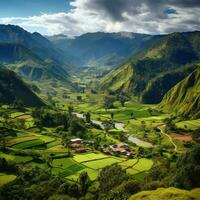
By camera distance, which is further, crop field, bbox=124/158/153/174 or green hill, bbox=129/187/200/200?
crop field, bbox=124/158/153/174

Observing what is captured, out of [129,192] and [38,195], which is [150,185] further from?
[38,195]

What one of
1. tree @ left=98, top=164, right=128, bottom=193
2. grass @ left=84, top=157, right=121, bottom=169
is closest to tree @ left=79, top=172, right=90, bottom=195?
tree @ left=98, top=164, right=128, bottom=193

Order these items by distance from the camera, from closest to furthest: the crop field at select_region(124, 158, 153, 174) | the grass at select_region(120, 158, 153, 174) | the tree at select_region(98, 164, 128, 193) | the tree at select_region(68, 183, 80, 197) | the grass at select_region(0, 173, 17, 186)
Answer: the tree at select_region(68, 183, 80, 197), the tree at select_region(98, 164, 128, 193), the grass at select_region(0, 173, 17, 186), the crop field at select_region(124, 158, 153, 174), the grass at select_region(120, 158, 153, 174)

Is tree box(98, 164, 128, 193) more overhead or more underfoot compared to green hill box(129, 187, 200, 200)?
more underfoot

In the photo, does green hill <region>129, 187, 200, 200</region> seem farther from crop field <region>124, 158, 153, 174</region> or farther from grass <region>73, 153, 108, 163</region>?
grass <region>73, 153, 108, 163</region>

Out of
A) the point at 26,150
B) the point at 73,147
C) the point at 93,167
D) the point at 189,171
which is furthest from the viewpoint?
the point at 73,147

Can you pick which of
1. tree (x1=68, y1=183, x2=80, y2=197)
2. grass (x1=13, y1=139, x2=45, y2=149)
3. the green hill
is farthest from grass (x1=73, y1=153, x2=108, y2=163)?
the green hill

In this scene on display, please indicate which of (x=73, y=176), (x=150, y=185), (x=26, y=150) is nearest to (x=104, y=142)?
(x=26, y=150)

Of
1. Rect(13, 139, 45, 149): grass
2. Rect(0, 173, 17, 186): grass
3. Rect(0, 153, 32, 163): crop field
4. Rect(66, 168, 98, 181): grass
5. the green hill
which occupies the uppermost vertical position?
the green hill

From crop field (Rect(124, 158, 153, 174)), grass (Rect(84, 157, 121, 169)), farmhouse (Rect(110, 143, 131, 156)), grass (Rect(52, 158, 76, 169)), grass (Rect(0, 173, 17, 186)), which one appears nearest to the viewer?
grass (Rect(0, 173, 17, 186))
